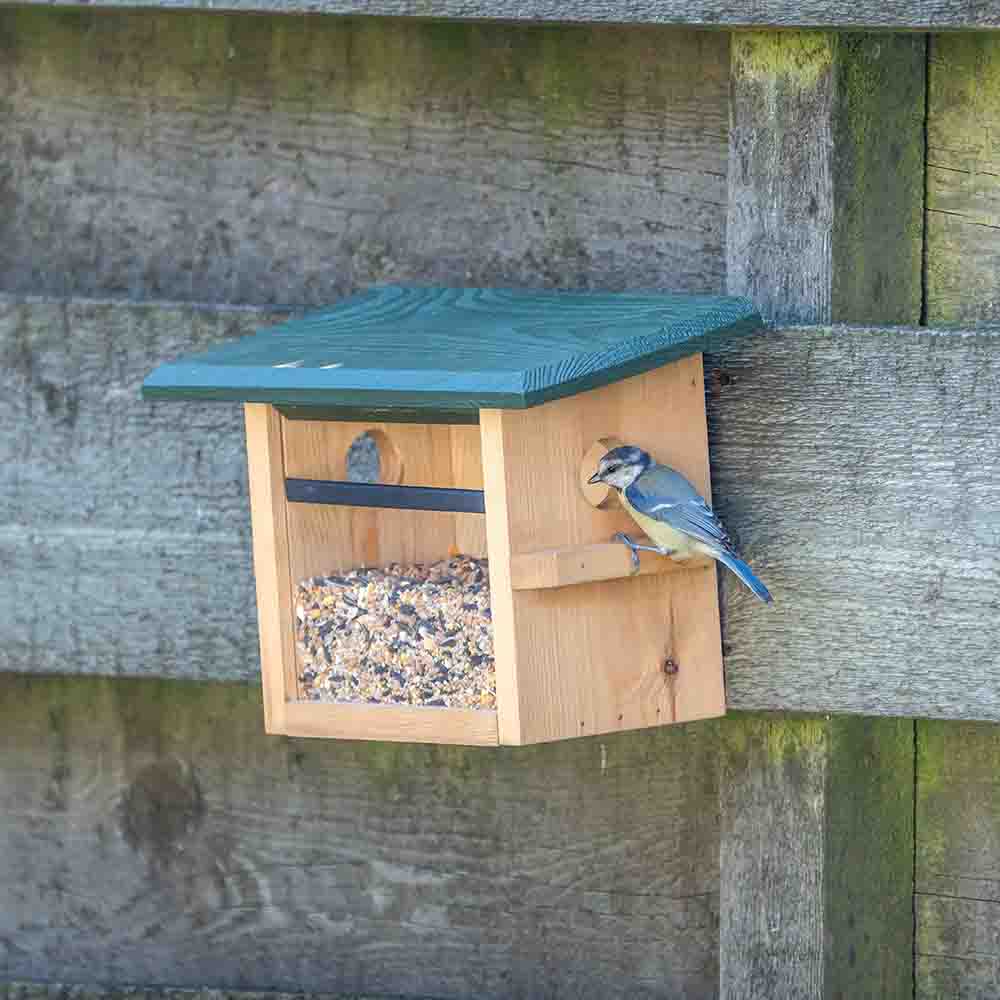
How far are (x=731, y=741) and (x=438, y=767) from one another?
19.2 inches

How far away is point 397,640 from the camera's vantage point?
7.63ft

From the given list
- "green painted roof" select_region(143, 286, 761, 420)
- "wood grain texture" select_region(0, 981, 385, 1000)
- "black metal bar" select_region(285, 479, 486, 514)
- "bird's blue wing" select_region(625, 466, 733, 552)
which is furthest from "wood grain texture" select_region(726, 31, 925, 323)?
"wood grain texture" select_region(0, 981, 385, 1000)

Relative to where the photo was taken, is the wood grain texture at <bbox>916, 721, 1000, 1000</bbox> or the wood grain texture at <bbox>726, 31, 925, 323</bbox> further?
the wood grain texture at <bbox>916, 721, 1000, 1000</bbox>

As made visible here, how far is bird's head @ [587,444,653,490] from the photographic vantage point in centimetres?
223

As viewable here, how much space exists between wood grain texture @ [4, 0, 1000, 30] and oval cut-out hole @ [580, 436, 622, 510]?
55 centimetres

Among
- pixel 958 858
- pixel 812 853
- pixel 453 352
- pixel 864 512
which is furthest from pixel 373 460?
pixel 958 858

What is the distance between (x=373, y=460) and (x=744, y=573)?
2.05ft

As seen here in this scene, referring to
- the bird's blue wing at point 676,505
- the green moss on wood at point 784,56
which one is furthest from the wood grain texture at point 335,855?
the green moss on wood at point 784,56

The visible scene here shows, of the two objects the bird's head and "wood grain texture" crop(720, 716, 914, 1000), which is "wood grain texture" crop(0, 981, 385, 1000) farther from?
the bird's head

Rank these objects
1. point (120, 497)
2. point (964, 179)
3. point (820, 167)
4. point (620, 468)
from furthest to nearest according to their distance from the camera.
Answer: point (120, 497), point (964, 179), point (820, 167), point (620, 468)

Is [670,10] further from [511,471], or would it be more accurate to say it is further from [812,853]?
[812,853]

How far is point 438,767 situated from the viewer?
2787mm

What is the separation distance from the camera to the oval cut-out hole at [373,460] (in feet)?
8.33

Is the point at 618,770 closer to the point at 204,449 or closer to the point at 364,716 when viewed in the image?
the point at 364,716
